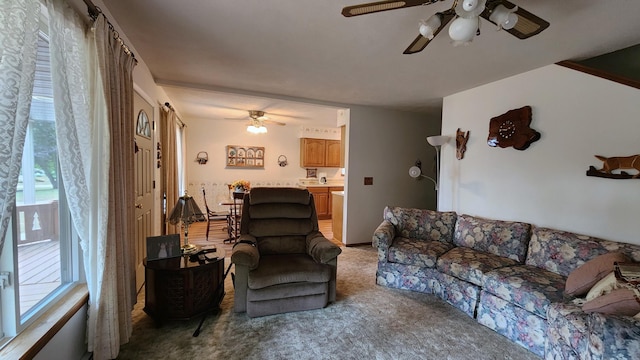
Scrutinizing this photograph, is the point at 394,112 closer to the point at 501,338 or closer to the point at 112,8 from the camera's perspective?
the point at 501,338

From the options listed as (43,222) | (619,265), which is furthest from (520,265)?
(43,222)

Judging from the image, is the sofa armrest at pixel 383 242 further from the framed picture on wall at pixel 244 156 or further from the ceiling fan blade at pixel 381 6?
the framed picture on wall at pixel 244 156

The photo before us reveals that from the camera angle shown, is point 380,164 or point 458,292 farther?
point 380,164

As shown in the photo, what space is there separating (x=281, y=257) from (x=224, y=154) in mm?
4426

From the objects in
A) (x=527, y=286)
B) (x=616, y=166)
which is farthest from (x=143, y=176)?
(x=616, y=166)

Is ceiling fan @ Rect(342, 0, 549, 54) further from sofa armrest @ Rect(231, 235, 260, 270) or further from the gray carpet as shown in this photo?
the gray carpet

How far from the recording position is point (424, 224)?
10.8ft

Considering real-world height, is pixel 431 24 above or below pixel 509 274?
above

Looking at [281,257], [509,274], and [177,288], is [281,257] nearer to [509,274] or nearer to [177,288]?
[177,288]

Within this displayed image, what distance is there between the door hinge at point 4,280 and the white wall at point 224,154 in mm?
4639

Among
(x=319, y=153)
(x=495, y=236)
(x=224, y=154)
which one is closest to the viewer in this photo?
(x=495, y=236)

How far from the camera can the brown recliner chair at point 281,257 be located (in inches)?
88.9

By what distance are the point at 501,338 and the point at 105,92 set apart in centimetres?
324

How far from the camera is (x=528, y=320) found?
1.98 m
